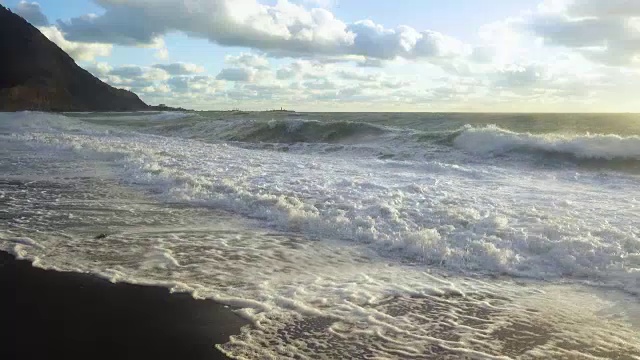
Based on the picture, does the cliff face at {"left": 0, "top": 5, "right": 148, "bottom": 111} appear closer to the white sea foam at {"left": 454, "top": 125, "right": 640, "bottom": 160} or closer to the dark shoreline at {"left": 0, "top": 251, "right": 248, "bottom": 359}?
the white sea foam at {"left": 454, "top": 125, "right": 640, "bottom": 160}

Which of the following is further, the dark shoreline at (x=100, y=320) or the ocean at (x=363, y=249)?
the ocean at (x=363, y=249)

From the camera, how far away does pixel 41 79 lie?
282ft

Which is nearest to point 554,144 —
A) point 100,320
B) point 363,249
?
point 363,249

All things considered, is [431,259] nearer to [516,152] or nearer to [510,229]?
[510,229]

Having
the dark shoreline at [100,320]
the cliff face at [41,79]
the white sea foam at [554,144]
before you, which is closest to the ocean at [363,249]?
the dark shoreline at [100,320]

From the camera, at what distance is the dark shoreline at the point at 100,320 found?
341cm

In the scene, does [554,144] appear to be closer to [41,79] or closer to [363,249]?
[363,249]

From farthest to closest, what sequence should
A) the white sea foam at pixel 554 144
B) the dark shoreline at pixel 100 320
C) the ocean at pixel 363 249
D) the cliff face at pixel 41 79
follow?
the cliff face at pixel 41 79 < the white sea foam at pixel 554 144 < the ocean at pixel 363 249 < the dark shoreline at pixel 100 320

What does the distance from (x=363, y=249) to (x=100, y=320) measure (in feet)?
10.3

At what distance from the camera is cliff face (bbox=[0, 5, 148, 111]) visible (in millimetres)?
80188

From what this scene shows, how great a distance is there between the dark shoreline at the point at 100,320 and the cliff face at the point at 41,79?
80.9m

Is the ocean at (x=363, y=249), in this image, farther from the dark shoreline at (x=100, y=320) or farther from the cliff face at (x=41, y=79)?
the cliff face at (x=41, y=79)

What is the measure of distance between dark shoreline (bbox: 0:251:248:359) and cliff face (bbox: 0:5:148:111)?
80.9 meters

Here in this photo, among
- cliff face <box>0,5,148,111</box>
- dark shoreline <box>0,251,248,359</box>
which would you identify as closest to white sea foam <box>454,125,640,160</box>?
dark shoreline <box>0,251,248,359</box>
